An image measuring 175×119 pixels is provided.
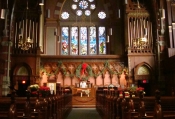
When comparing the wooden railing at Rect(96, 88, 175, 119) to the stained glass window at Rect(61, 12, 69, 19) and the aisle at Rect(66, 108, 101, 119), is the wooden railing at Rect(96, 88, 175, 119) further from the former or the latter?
the stained glass window at Rect(61, 12, 69, 19)

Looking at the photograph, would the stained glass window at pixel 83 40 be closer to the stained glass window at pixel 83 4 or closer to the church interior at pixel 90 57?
the church interior at pixel 90 57

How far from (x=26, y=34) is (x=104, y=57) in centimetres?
678

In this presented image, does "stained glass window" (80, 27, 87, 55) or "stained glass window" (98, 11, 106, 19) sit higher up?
"stained glass window" (98, 11, 106, 19)

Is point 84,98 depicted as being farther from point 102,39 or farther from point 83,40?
point 102,39

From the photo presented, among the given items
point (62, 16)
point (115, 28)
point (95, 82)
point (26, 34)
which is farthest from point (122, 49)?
point (26, 34)

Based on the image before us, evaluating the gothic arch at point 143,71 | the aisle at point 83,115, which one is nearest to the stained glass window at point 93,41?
the gothic arch at point 143,71

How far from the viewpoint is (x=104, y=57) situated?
1900 cm

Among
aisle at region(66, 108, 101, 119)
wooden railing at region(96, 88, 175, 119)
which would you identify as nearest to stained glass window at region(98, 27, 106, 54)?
aisle at region(66, 108, 101, 119)

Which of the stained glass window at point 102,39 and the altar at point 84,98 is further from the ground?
the stained glass window at point 102,39

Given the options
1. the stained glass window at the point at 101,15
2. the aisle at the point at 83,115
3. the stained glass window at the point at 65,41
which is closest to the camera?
the aisle at the point at 83,115

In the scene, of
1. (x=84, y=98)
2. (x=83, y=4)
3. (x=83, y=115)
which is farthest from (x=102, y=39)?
(x=83, y=115)

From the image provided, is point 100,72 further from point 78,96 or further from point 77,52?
point 77,52

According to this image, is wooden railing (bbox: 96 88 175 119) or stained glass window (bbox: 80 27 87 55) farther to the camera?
stained glass window (bbox: 80 27 87 55)

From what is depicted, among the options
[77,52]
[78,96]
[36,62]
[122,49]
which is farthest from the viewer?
[77,52]
